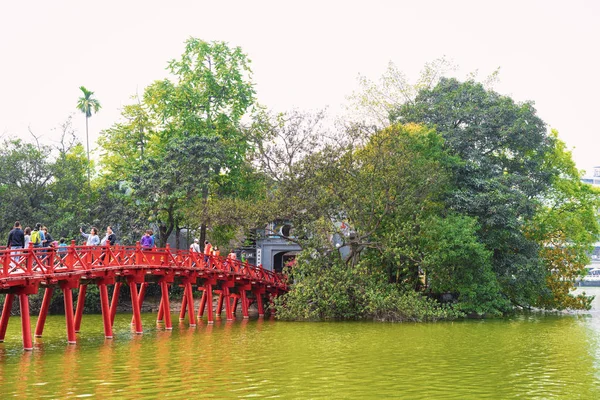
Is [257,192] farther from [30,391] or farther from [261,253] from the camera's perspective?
[30,391]

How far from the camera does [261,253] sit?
54.9 meters

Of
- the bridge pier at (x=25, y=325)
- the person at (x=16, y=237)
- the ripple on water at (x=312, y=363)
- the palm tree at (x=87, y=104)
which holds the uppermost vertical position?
the palm tree at (x=87, y=104)

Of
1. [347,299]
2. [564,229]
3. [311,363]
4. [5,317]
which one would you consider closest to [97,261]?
[5,317]

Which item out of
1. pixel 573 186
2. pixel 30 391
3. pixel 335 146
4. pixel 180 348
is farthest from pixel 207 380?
Answer: pixel 573 186

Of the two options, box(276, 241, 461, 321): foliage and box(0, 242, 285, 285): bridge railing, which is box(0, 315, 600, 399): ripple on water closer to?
box(0, 242, 285, 285): bridge railing

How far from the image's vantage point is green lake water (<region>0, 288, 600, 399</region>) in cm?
1659

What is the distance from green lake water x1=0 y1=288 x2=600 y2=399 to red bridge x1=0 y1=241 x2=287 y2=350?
115 cm

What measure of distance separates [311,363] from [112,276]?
400 inches

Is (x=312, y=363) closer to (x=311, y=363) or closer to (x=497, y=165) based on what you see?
(x=311, y=363)

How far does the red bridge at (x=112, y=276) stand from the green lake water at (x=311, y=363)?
1151 mm

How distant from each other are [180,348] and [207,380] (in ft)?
23.4

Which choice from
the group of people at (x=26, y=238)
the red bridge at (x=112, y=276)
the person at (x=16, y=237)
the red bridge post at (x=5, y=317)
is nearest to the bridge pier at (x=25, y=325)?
the red bridge at (x=112, y=276)

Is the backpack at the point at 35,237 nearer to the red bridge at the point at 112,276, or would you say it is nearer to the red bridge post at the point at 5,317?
the red bridge at the point at 112,276

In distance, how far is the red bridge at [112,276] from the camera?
23656 millimetres
